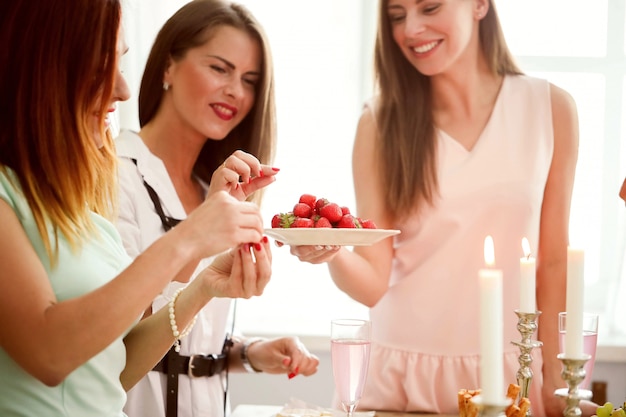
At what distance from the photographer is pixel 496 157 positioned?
2623mm

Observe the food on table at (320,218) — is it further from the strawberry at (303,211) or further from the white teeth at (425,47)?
the white teeth at (425,47)

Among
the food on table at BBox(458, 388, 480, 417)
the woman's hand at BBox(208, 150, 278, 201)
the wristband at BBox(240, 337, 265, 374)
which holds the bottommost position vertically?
the wristband at BBox(240, 337, 265, 374)

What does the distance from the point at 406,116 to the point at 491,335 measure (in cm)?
190

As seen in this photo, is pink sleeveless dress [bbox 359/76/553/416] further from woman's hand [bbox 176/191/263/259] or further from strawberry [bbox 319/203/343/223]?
woman's hand [bbox 176/191/263/259]

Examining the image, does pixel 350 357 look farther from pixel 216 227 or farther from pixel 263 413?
pixel 263 413

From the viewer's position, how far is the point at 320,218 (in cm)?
185

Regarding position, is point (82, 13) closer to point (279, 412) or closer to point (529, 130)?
point (279, 412)

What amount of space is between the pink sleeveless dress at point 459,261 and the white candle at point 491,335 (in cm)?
167

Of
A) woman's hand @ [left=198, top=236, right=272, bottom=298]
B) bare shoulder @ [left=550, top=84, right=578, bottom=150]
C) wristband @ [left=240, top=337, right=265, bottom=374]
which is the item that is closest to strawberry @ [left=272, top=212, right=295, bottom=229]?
woman's hand @ [left=198, top=236, right=272, bottom=298]

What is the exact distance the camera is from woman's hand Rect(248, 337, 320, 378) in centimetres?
221

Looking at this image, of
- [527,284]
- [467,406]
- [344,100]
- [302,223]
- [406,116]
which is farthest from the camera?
[344,100]

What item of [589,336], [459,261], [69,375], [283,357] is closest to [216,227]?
[69,375]

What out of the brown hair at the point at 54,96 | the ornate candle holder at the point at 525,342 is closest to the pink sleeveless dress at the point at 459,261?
the ornate candle holder at the point at 525,342

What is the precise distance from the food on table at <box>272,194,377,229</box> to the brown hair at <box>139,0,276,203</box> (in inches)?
26.5
